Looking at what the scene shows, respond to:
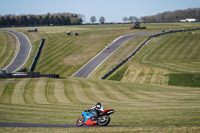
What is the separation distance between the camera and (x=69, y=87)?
4603 cm

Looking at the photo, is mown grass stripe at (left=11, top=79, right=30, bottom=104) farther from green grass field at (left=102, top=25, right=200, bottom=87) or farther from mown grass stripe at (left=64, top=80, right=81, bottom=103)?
green grass field at (left=102, top=25, right=200, bottom=87)

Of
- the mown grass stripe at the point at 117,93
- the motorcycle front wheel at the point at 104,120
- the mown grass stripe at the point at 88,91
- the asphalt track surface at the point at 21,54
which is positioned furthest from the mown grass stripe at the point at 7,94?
the asphalt track surface at the point at 21,54

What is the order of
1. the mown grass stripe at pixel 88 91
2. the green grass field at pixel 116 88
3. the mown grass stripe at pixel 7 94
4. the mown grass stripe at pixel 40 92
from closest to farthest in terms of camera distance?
the green grass field at pixel 116 88 → the mown grass stripe at pixel 7 94 → the mown grass stripe at pixel 40 92 → the mown grass stripe at pixel 88 91

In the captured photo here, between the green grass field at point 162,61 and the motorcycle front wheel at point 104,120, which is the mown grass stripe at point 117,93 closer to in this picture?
the green grass field at point 162,61

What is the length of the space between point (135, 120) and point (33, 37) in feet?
342

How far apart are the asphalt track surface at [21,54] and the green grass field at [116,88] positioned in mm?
2366

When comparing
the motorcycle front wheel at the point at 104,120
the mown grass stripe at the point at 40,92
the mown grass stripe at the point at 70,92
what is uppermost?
the motorcycle front wheel at the point at 104,120

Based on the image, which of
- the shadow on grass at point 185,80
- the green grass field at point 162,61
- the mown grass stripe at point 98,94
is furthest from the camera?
the green grass field at point 162,61

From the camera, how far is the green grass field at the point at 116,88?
2312 centimetres

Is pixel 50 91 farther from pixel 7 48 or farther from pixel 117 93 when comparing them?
pixel 7 48

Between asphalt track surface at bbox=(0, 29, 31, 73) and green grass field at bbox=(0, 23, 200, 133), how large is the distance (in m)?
2.37

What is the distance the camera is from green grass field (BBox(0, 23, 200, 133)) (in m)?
23.1

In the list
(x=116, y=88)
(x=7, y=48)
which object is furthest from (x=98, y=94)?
(x=7, y=48)

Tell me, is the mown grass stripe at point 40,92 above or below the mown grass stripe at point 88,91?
above
